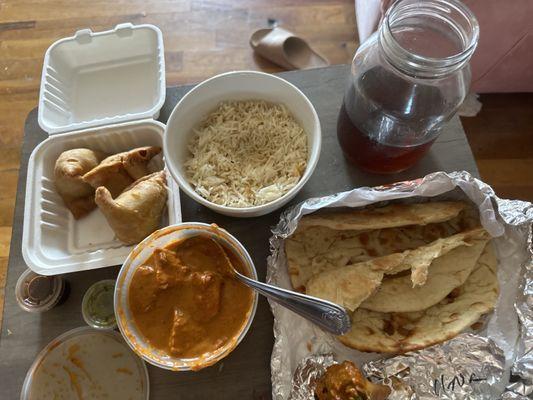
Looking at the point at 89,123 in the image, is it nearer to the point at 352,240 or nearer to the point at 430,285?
the point at 352,240

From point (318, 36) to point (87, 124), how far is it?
1.39 metres

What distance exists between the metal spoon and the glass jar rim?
54 centimetres

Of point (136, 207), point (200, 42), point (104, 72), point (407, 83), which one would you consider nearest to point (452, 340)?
point (407, 83)

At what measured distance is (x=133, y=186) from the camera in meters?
1.21

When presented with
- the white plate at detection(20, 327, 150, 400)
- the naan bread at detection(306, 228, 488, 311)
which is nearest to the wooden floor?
the naan bread at detection(306, 228, 488, 311)

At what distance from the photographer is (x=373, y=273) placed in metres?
1.08

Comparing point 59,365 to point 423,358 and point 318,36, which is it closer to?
point 423,358

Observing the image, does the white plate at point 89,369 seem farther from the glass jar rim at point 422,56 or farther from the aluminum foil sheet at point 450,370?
the glass jar rim at point 422,56

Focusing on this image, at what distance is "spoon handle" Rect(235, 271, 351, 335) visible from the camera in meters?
0.97

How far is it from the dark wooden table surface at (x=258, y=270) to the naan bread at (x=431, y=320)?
233mm

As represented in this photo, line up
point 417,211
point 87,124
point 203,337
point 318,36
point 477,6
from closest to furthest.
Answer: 1. point 203,337
2. point 417,211
3. point 87,124
4. point 477,6
5. point 318,36

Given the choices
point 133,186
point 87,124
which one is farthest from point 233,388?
point 87,124

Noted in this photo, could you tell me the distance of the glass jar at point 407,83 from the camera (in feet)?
3.33

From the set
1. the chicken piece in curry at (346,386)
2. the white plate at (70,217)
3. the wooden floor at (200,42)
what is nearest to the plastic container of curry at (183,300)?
the white plate at (70,217)
